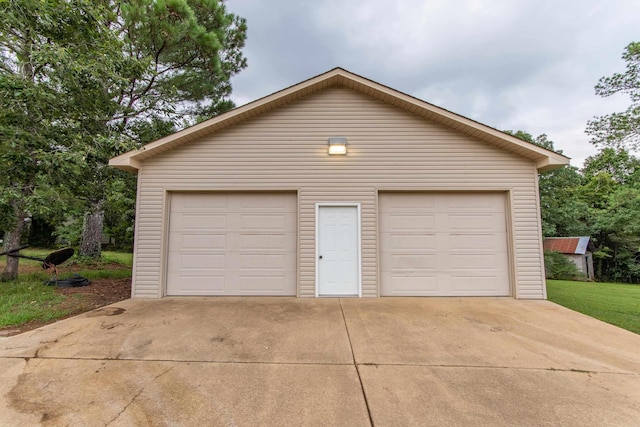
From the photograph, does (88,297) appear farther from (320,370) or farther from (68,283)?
(320,370)

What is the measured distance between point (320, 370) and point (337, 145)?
417 centimetres

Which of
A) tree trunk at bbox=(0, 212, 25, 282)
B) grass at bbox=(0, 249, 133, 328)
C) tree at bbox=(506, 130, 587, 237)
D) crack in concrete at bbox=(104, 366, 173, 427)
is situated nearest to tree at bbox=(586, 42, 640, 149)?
tree at bbox=(506, 130, 587, 237)

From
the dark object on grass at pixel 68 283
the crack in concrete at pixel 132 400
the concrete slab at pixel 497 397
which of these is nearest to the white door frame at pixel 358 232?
the concrete slab at pixel 497 397

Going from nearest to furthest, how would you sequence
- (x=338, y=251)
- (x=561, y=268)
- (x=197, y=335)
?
(x=197, y=335) → (x=338, y=251) → (x=561, y=268)

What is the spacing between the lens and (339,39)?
11156 millimetres

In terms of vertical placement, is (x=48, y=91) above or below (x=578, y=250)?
above

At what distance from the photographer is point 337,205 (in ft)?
18.1

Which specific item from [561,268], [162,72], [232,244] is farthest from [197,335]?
[561,268]

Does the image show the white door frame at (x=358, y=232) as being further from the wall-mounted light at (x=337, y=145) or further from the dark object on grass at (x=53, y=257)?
the dark object on grass at (x=53, y=257)

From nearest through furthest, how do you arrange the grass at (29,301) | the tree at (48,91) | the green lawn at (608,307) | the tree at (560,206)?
the grass at (29,301), the green lawn at (608,307), the tree at (48,91), the tree at (560,206)

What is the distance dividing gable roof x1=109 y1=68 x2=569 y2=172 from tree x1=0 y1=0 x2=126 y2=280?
4.02 ft

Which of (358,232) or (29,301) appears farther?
(358,232)

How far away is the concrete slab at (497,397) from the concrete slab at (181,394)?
24 centimetres

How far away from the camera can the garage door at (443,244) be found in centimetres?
537
